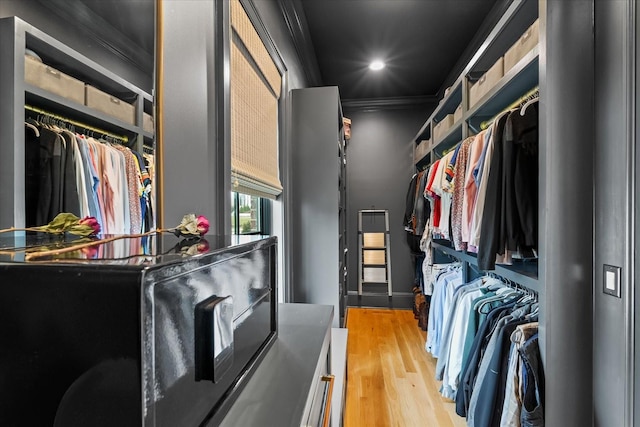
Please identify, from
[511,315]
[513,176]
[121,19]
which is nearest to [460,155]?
[513,176]

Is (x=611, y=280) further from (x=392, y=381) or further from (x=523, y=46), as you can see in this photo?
(x=392, y=381)

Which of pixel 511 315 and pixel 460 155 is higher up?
pixel 460 155

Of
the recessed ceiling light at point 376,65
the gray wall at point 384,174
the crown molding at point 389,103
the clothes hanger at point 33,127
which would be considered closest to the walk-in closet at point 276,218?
the clothes hanger at point 33,127

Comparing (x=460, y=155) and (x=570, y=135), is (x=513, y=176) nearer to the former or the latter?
(x=570, y=135)

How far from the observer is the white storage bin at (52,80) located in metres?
0.56

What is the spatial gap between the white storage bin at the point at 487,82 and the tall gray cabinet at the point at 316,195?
0.95 m

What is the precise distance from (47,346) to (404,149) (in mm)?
4136

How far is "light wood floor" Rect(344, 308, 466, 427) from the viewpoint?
187 centimetres

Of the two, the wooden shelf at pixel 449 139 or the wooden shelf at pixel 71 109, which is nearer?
the wooden shelf at pixel 71 109

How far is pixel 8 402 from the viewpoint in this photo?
13.8 inches

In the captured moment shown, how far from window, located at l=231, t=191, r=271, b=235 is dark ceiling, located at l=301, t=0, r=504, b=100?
159 cm

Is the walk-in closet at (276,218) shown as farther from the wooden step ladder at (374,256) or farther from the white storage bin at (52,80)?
the wooden step ladder at (374,256)

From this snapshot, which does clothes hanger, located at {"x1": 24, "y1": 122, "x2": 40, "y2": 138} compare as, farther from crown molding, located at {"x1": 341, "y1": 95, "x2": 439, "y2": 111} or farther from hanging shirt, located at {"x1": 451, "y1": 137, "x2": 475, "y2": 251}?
crown molding, located at {"x1": 341, "y1": 95, "x2": 439, "y2": 111}

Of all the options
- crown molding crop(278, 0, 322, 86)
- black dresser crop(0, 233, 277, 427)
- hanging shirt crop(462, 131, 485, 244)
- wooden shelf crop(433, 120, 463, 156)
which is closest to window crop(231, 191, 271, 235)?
black dresser crop(0, 233, 277, 427)
